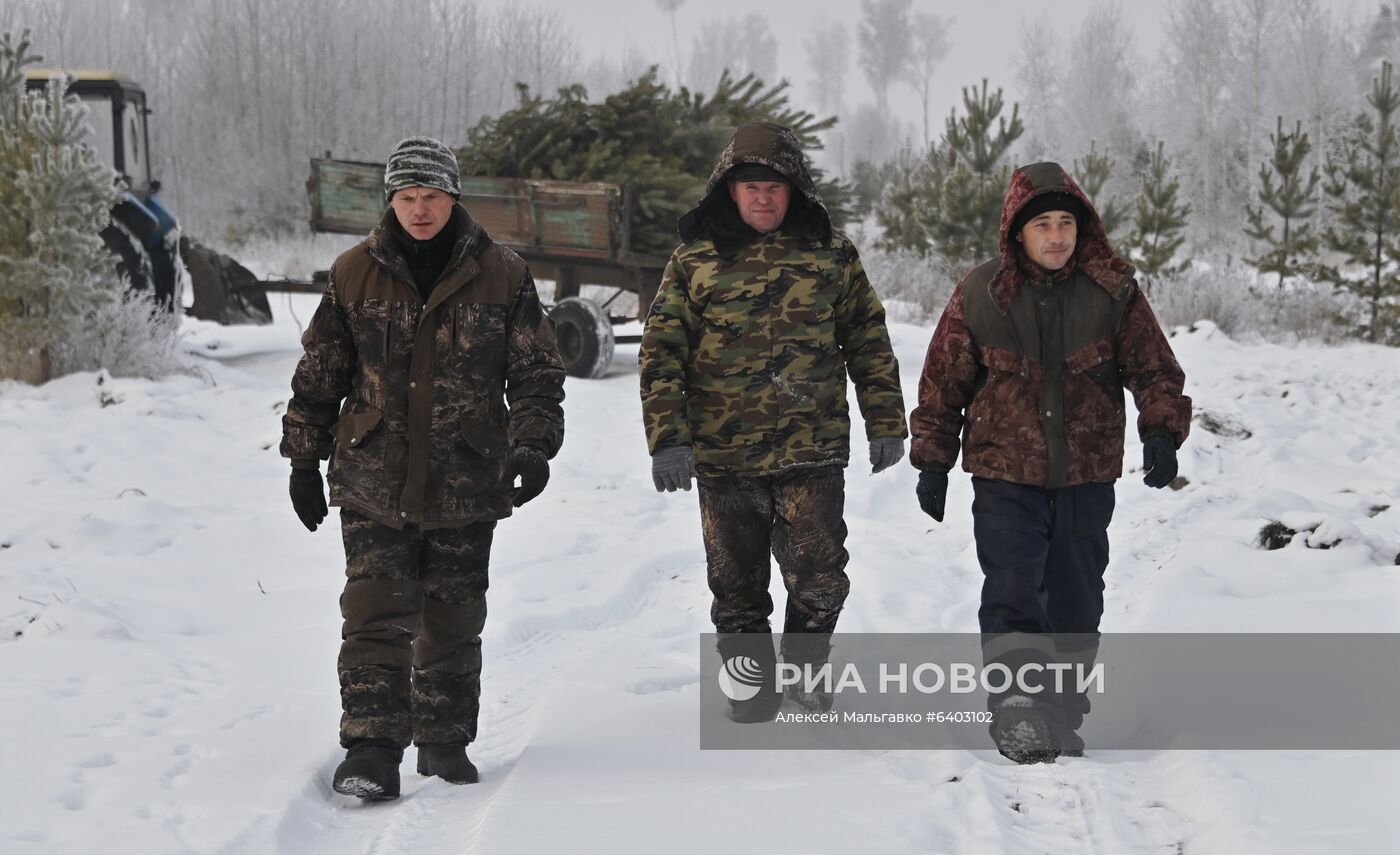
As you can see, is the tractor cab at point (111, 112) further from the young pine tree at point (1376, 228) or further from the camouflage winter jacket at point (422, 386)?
the young pine tree at point (1376, 228)

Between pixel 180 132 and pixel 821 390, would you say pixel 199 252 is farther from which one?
pixel 180 132

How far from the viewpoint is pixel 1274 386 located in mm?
10500

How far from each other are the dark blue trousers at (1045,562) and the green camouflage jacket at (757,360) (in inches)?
15.5

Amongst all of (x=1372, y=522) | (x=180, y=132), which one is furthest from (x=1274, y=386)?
(x=180, y=132)

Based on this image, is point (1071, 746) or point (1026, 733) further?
point (1071, 746)

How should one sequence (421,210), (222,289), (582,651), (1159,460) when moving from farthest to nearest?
1. (222,289)
2. (582,651)
3. (1159,460)
4. (421,210)

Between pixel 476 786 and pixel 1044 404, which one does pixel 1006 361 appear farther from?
pixel 476 786

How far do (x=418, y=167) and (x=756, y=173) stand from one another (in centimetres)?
101

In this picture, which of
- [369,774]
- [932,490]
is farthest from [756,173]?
[369,774]

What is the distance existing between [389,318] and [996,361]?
1716 millimetres

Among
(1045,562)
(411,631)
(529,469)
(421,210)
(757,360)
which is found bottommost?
(411,631)

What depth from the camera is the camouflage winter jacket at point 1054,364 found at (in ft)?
12.3

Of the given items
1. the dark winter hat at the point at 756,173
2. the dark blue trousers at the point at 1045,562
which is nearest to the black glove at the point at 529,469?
the dark winter hat at the point at 756,173

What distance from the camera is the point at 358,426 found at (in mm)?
3535
